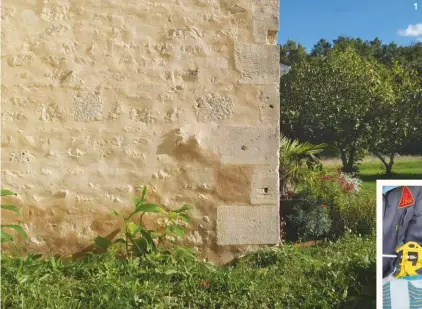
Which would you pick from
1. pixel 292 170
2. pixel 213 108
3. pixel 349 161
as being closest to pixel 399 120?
pixel 349 161

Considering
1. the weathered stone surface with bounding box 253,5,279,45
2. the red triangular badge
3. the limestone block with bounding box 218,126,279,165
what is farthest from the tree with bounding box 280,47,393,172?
the red triangular badge

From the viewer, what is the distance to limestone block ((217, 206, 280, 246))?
13.7ft

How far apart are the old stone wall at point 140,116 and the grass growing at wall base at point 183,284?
386mm

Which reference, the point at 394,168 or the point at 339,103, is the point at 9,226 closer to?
the point at 339,103

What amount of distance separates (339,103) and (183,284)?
1038 cm

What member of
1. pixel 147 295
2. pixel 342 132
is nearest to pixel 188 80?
pixel 147 295

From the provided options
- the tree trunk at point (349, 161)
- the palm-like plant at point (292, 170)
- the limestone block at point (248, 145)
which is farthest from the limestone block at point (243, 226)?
the tree trunk at point (349, 161)

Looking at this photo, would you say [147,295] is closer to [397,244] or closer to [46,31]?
[397,244]

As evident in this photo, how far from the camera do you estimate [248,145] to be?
421 centimetres

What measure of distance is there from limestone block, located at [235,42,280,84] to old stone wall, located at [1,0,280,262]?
12 mm

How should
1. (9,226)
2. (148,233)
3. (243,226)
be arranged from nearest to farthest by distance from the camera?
1. (9,226)
2. (148,233)
3. (243,226)

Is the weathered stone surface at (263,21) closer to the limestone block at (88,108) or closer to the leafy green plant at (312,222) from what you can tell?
the limestone block at (88,108)

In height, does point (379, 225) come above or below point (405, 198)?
below

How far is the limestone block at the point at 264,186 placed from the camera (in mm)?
4203
